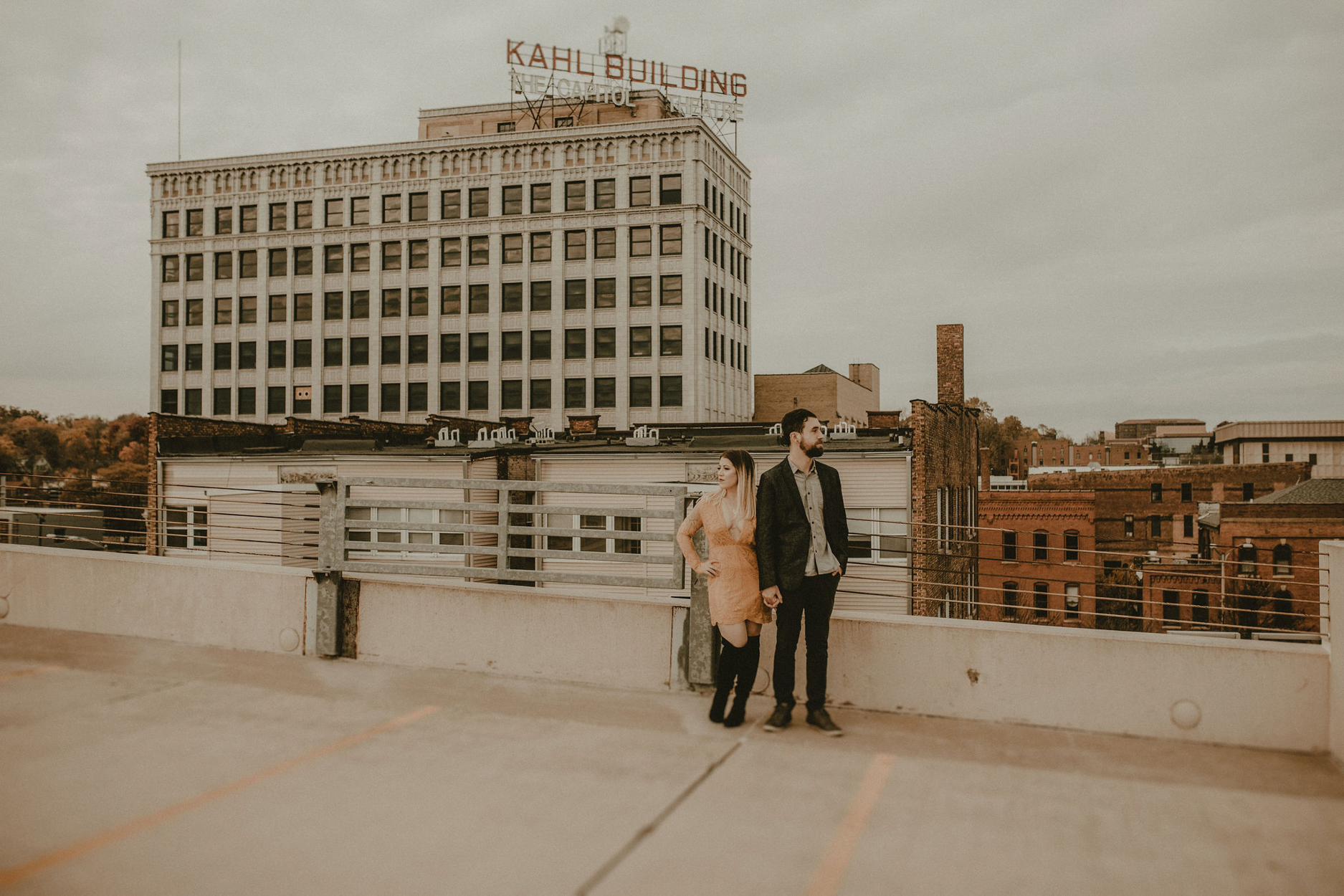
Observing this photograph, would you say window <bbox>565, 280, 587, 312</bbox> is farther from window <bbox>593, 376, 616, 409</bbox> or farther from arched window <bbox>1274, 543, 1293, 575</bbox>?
arched window <bbox>1274, 543, 1293, 575</bbox>

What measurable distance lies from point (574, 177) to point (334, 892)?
55.5 meters

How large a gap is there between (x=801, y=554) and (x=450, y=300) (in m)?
54.9

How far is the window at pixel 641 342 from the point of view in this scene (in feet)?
182

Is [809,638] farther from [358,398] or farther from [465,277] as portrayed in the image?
[358,398]

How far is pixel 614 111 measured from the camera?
61344 mm

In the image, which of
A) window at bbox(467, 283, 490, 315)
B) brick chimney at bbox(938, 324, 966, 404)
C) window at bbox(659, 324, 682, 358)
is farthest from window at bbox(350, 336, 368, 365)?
brick chimney at bbox(938, 324, 966, 404)

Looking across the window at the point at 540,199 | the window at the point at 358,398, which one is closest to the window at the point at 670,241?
the window at the point at 540,199

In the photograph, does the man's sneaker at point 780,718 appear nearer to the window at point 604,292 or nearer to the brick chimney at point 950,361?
the brick chimney at point 950,361

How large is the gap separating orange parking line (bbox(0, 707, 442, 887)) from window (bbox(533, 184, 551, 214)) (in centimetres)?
5342

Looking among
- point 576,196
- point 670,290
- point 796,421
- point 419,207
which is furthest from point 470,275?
point 796,421

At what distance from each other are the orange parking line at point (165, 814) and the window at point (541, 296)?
171 feet

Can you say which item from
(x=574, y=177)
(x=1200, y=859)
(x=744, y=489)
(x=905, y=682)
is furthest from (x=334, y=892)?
(x=574, y=177)

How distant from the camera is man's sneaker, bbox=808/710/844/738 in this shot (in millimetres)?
6031

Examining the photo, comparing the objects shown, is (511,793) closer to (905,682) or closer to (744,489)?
(744,489)
